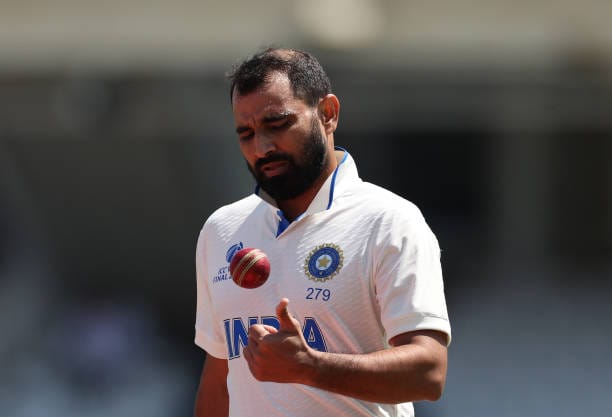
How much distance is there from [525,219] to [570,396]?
2.77 m

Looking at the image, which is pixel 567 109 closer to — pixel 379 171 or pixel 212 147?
pixel 379 171

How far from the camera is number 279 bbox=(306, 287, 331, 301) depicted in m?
2.27

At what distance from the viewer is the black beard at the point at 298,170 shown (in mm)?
2436

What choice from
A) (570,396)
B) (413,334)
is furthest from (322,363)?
(570,396)

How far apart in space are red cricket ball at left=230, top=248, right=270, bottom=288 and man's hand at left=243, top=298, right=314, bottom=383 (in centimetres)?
30

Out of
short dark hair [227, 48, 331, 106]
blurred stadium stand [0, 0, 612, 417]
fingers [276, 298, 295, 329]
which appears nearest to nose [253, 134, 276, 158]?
short dark hair [227, 48, 331, 106]

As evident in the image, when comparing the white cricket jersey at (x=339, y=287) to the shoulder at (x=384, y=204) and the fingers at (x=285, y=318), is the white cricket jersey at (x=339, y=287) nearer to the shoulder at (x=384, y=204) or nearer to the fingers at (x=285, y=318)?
the shoulder at (x=384, y=204)

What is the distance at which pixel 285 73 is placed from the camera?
2463 mm

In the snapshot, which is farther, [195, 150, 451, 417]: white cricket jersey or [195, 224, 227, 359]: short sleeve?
[195, 224, 227, 359]: short sleeve

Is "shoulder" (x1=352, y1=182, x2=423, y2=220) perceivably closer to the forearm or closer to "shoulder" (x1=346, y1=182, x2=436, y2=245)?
"shoulder" (x1=346, y1=182, x2=436, y2=245)

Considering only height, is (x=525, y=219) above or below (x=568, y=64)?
below

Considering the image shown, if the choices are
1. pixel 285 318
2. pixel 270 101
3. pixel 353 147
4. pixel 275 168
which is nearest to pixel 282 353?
pixel 285 318

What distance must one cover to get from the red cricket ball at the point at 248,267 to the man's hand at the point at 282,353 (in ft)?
0.99

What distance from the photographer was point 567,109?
1020 cm
